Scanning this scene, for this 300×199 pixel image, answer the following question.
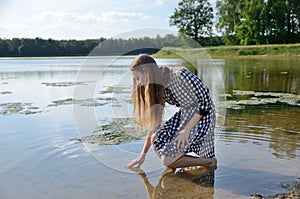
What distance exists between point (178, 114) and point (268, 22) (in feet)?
131

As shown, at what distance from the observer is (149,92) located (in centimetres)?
329

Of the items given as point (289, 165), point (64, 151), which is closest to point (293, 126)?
point (289, 165)

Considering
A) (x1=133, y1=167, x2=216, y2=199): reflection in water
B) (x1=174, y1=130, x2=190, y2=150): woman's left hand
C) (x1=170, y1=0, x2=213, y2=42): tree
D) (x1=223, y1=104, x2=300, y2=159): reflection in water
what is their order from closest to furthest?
(x1=133, y1=167, x2=216, y2=199): reflection in water → (x1=174, y1=130, x2=190, y2=150): woman's left hand → (x1=223, y1=104, x2=300, y2=159): reflection in water → (x1=170, y1=0, x2=213, y2=42): tree

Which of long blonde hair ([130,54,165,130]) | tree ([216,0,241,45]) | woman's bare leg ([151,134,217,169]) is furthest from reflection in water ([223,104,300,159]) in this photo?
tree ([216,0,241,45])

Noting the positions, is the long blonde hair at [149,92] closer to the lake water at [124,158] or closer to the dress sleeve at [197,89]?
the dress sleeve at [197,89]

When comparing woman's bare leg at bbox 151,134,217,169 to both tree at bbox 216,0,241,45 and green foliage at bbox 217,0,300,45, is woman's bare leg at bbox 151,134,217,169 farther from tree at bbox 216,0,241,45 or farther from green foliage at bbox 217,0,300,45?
tree at bbox 216,0,241,45

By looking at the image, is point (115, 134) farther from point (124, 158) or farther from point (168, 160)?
point (168, 160)

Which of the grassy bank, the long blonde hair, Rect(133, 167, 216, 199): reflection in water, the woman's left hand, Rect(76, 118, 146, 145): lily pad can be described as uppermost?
the grassy bank

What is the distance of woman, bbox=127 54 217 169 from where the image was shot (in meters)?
3.18

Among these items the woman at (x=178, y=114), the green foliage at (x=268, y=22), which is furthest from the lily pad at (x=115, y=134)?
the green foliage at (x=268, y=22)

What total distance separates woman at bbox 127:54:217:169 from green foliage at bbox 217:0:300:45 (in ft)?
129

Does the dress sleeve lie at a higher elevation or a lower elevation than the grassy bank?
lower

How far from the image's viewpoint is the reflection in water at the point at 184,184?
3.01m

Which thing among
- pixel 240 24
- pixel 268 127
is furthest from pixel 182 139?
pixel 240 24
